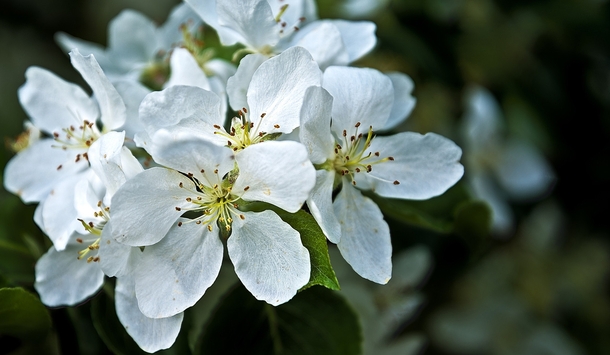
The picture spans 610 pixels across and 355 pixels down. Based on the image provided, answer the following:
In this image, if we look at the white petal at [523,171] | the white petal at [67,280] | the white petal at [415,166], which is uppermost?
the white petal at [415,166]

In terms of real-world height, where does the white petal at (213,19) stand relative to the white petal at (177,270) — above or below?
above

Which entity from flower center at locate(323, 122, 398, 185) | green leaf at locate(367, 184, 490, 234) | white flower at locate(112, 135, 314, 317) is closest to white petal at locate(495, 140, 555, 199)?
green leaf at locate(367, 184, 490, 234)

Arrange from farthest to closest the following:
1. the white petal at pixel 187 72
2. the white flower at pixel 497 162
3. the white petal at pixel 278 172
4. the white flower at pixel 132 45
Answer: the white flower at pixel 497 162 → the white flower at pixel 132 45 → the white petal at pixel 187 72 → the white petal at pixel 278 172

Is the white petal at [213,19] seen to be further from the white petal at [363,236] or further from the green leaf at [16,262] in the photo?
the green leaf at [16,262]

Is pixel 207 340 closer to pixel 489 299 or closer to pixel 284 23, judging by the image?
pixel 284 23

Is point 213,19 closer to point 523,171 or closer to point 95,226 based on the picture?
point 95,226

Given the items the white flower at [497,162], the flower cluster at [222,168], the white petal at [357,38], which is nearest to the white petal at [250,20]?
the flower cluster at [222,168]
